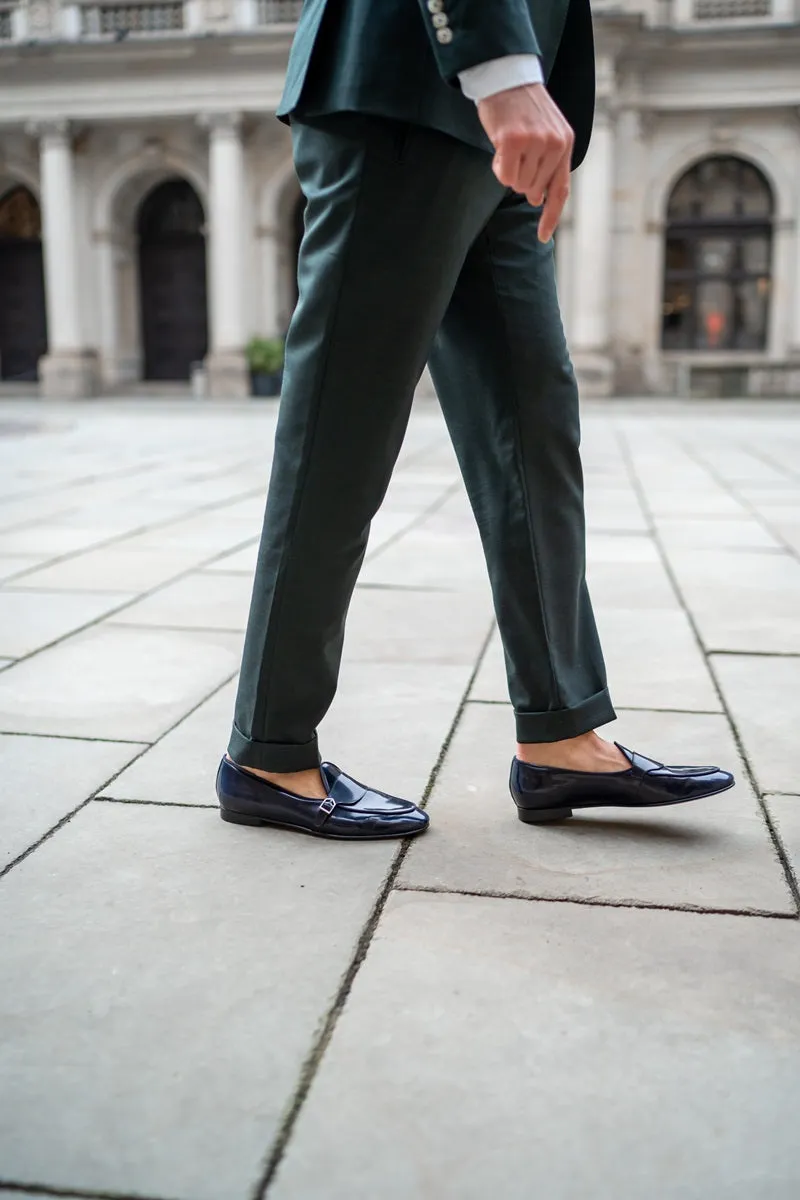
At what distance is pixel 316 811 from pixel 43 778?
1.86 ft

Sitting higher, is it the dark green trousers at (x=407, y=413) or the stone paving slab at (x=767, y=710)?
the dark green trousers at (x=407, y=413)

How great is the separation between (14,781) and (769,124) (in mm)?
21797

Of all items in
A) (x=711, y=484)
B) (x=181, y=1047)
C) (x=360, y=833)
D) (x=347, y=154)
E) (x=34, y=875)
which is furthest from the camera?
(x=711, y=484)

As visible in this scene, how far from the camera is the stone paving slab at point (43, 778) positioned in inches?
72.6

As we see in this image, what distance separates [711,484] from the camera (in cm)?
708

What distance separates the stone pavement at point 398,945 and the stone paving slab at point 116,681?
0.01 meters

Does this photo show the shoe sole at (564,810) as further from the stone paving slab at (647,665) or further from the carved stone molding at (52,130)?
the carved stone molding at (52,130)

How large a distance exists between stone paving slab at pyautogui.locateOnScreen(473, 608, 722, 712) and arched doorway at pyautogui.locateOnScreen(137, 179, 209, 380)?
69.4 feet

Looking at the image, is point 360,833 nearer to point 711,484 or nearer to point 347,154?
point 347,154

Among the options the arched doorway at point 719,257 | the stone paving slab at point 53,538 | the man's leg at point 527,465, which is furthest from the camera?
the arched doorway at point 719,257

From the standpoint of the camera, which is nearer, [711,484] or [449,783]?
[449,783]

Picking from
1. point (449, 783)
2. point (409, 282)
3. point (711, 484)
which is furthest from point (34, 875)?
point (711, 484)

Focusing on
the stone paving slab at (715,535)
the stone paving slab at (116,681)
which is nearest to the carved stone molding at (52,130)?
the stone paving slab at (715,535)

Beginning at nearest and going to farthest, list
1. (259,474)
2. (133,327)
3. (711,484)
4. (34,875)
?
(34,875) < (711,484) < (259,474) < (133,327)
